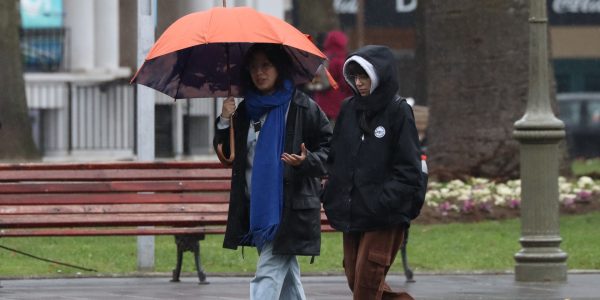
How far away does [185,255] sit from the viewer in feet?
42.2

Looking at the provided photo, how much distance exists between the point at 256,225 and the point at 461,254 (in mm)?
5401

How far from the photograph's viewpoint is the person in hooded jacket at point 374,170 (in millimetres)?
7742

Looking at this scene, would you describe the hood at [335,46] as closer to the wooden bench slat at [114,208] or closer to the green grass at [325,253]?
the green grass at [325,253]

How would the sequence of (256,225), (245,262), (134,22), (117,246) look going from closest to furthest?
1. (256,225)
2. (245,262)
3. (117,246)
4. (134,22)

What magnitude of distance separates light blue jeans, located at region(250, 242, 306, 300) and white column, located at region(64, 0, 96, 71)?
1757cm

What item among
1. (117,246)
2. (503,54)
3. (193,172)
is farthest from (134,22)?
(193,172)

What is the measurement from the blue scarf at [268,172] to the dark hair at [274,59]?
12 centimetres

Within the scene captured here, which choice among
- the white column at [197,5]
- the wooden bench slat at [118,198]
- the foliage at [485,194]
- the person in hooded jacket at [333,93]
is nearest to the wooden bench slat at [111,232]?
the wooden bench slat at [118,198]

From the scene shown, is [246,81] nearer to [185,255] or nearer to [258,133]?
[258,133]

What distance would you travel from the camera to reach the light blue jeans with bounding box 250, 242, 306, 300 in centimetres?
773

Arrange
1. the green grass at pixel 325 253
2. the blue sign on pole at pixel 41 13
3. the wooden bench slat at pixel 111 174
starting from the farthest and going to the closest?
1. the blue sign on pole at pixel 41 13
2. the green grass at pixel 325 253
3. the wooden bench slat at pixel 111 174

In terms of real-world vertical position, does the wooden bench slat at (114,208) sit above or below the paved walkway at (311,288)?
above

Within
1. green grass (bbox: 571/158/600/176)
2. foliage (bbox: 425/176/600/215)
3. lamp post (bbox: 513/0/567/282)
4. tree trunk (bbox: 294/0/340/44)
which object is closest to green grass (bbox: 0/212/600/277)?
foliage (bbox: 425/176/600/215)

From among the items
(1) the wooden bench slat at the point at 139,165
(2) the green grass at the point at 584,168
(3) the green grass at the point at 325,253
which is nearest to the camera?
(1) the wooden bench slat at the point at 139,165
